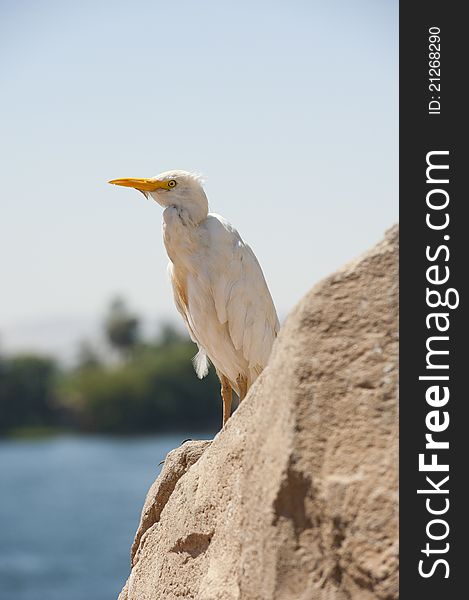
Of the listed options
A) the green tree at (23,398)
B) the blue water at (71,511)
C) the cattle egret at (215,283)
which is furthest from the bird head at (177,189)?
the green tree at (23,398)

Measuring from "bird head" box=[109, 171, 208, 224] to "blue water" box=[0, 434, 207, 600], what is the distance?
29283 millimetres

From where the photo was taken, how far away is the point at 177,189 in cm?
713

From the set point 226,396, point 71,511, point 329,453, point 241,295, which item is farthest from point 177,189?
point 71,511

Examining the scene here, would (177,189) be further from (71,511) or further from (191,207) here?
(71,511)

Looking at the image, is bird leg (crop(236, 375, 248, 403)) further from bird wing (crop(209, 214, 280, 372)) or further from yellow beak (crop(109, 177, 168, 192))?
yellow beak (crop(109, 177, 168, 192))

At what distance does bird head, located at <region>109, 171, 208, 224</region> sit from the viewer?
711 centimetres

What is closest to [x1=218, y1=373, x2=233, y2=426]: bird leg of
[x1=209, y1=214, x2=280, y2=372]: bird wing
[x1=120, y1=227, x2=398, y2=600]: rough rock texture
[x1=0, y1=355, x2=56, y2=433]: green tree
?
[x1=209, y1=214, x2=280, y2=372]: bird wing

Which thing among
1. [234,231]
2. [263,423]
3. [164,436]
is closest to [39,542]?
[164,436]

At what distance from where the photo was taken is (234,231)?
7398 millimetres

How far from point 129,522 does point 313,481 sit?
4791 centimetres

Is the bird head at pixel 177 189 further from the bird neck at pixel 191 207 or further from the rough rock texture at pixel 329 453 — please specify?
the rough rock texture at pixel 329 453

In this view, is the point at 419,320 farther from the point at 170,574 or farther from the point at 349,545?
the point at 170,574

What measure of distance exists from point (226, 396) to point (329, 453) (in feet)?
14.1

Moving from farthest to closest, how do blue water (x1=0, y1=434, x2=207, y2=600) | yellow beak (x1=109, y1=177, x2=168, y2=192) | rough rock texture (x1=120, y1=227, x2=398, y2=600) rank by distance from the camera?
blue water (x1=0, y1=434, x2=207, y2=600)
yellow beak (x1=109, y1=177, x2=168, y2=192)
rough rock texture (x1=120, y1=227, x2=398, y2=600)
